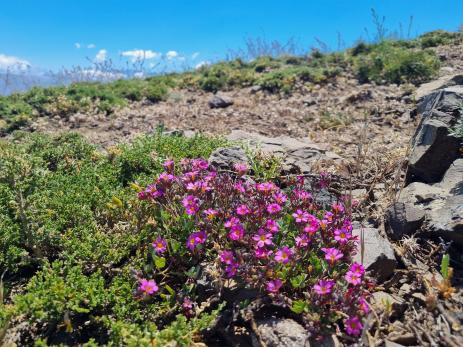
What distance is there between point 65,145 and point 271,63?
1039cm

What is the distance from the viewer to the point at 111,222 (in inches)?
172

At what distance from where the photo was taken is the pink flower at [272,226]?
3.41 meters

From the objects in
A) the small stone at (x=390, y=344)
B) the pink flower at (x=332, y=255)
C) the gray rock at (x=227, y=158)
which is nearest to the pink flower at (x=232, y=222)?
the pink flower at (x=332, y=255)

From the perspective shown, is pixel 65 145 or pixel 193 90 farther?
pixel 193 90

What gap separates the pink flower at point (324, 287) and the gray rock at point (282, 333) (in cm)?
29

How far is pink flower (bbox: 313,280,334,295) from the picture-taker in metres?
2.90

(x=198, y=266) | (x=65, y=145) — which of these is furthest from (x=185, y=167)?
(x=65, y=145)

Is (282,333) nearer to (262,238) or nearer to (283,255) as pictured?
(283,255)

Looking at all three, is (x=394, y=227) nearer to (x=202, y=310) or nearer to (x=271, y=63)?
(x=202, y=310)

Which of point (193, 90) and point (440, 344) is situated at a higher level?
point (193, 90)

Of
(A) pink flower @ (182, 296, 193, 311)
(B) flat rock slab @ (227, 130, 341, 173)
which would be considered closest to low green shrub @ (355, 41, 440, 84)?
(B) flat rock slab @ (227, 130, 341, 173)

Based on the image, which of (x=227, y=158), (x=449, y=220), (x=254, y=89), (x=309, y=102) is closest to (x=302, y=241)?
(x=449, y=220)

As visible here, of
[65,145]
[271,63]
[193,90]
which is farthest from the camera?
[271,63]

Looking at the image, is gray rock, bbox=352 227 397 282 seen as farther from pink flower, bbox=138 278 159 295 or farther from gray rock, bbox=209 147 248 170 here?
gray rock, bbox=209 147 248 170
